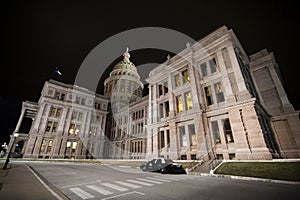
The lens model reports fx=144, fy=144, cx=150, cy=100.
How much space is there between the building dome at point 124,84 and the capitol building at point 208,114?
86.1ft

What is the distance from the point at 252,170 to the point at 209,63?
1727 centimetres

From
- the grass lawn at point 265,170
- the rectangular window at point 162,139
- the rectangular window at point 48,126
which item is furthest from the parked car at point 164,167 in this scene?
the rectangular window at point 48,126

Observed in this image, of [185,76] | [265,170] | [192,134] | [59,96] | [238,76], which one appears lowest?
[265,170]

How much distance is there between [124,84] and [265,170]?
6859cm

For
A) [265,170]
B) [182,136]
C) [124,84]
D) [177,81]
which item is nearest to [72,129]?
[124,84]

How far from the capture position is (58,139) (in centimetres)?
4266

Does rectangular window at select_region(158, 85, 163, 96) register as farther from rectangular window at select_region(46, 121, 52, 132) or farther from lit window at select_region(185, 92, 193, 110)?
rectangular window at select_region(46, 121, 52, 132)

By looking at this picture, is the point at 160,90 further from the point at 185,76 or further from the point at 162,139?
the point at 162,139

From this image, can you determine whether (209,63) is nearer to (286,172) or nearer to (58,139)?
(286,172)

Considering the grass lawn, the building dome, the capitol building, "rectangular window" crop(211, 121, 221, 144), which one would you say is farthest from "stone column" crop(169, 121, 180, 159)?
the building dome

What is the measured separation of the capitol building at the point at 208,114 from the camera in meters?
17.9

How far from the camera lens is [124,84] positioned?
245 ft

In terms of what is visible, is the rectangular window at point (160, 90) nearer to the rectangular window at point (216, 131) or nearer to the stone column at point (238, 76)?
the rectangular window at point (216, 131)

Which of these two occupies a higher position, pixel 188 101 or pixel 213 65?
pixel 213 65
